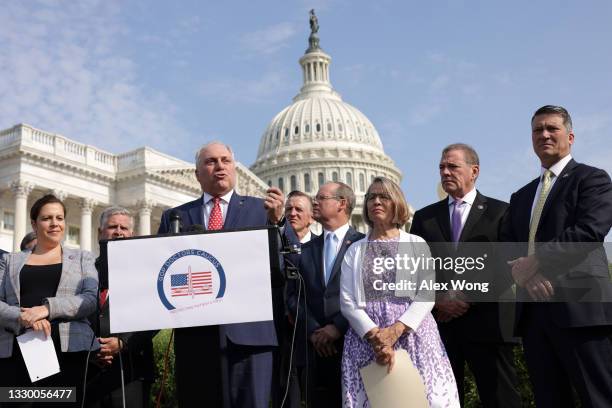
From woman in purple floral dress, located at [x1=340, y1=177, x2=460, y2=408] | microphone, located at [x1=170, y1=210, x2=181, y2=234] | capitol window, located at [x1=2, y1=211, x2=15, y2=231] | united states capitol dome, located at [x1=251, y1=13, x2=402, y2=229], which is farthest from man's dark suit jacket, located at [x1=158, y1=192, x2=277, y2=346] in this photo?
united states capitol dome, located at [x1=251, y1=13, x2=402, y2=229]

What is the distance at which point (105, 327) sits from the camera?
4.45m

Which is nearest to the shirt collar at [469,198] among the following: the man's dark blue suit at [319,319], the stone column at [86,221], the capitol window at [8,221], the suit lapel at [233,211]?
the man's dark blue suit at [319,319]

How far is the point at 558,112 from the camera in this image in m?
4.92

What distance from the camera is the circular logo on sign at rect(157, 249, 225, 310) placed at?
3.97 meters

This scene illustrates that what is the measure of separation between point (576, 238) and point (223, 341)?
2.34 meters

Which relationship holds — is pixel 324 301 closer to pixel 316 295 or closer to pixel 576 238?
pixel 316 295

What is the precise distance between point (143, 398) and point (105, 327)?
128cm

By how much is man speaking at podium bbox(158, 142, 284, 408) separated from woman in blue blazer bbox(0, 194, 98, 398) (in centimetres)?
93

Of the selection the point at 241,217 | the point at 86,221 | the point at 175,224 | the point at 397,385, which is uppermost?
the point at 86,221

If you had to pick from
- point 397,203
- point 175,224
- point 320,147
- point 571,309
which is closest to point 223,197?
point 175,224

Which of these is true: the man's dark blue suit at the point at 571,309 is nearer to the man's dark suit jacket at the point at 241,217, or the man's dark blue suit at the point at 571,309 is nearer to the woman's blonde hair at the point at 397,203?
the woman's blonde hair at the point at 397,203

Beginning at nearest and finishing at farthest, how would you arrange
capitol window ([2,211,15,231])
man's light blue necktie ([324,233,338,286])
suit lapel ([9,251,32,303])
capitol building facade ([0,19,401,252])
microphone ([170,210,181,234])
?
1. microphone ([170,210,181,234])
2. suit lapel ([9,251,32,303])
3. man's light blue necktie ([324,233,338,286])
4. capitol building facade ([0,19,401,252])
5. capitol window ([2,211,15,231])

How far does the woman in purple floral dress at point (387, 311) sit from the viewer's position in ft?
15.9

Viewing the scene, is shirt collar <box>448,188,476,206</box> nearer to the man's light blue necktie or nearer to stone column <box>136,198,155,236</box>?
the man's light blue necktie
